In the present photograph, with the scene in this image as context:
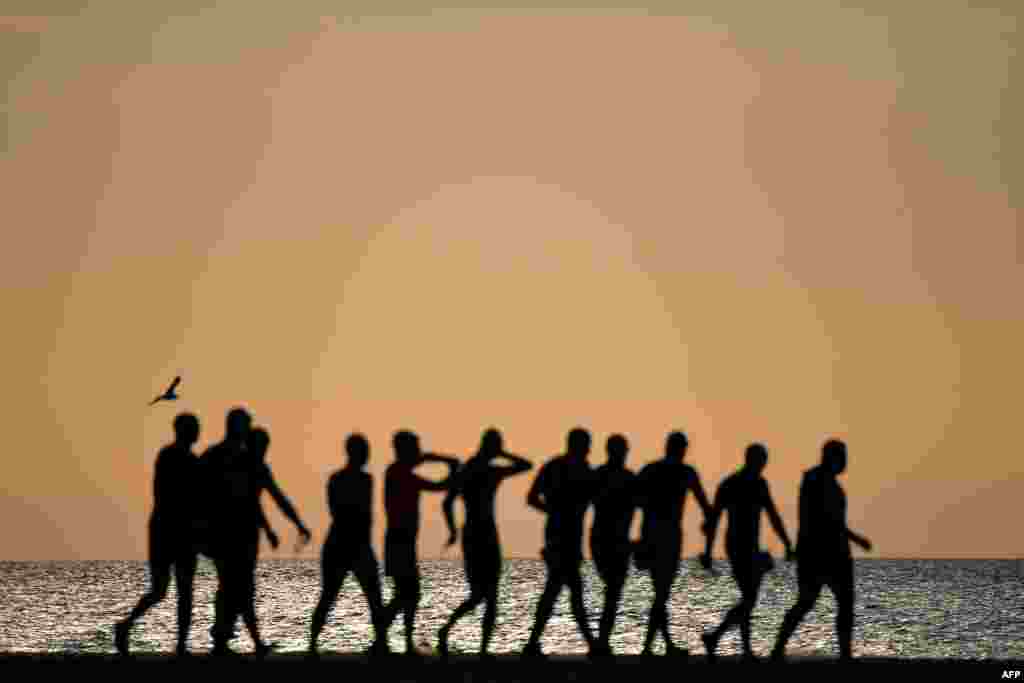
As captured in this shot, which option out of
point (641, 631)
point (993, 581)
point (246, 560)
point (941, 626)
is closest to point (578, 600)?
point (246, 560)

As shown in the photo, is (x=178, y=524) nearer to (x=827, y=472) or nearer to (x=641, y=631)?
(x=827, y=472)

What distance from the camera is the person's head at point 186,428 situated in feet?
70.0

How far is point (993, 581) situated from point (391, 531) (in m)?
155

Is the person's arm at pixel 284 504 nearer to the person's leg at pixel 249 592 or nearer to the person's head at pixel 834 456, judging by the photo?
the person's leg at pixel 249 592

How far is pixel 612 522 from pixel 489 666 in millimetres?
2305

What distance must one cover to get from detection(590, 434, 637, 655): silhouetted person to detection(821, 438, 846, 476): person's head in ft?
7.23

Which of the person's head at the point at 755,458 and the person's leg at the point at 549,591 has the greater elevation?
the person's head at the point at 755,458

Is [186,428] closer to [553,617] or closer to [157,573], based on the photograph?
[157,573]

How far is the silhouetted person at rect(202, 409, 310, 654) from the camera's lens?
2175 centimetres

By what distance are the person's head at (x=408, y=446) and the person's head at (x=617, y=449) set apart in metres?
2.18

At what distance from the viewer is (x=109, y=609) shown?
363 ft

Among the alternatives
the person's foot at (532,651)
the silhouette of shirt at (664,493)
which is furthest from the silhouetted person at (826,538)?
the person's foot at (532,651)

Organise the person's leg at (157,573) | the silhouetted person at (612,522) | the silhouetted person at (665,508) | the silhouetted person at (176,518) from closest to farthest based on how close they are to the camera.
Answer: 1. the silhouetted person at (176,518)
2. the person's leg at (157,573)
3. the silhouetted person at (665,508)
4. the silhouetted person at (612,522)

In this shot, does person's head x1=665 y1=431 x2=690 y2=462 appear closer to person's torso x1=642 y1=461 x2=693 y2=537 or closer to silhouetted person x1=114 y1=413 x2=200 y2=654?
person's torso x1=642 y1=461 x2=693 y2=537
